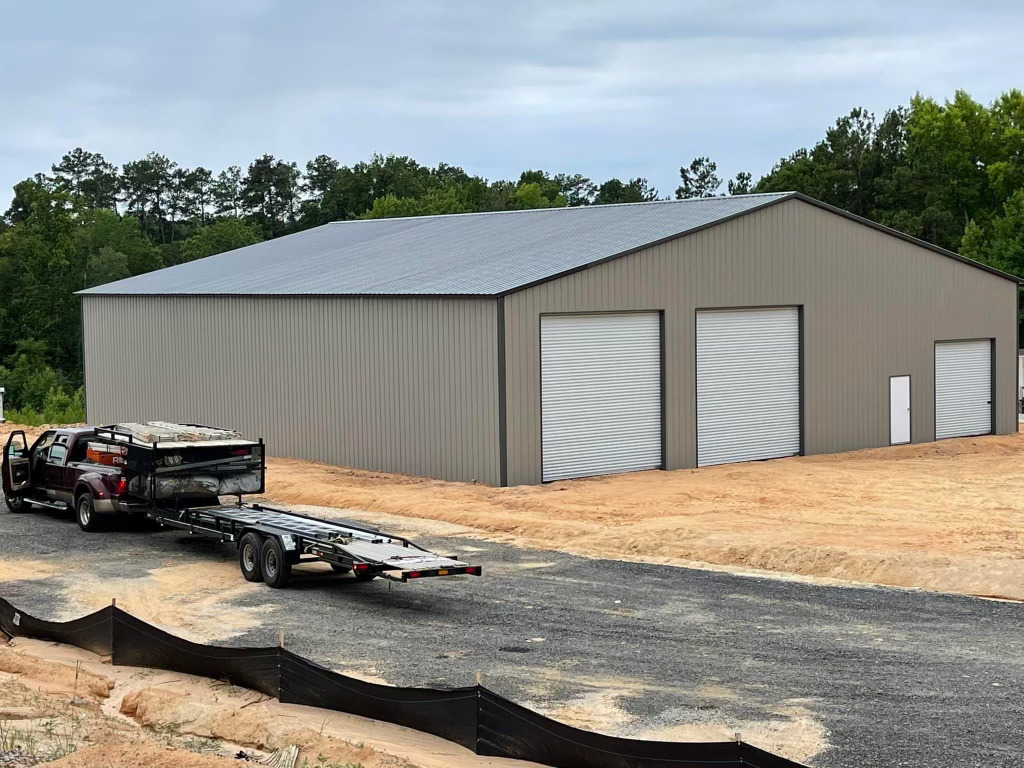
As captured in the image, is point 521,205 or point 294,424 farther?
point 521,205

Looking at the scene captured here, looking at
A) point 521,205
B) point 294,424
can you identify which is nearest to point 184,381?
point 294,424

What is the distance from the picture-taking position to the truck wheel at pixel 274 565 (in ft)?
58.4

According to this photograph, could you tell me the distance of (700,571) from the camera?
1917 cm

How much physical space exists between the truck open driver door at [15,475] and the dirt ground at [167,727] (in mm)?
11676

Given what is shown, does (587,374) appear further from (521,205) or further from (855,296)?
(521,205)

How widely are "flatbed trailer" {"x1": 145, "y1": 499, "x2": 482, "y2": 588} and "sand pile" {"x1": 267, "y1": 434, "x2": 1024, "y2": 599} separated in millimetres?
4040

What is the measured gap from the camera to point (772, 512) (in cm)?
2395

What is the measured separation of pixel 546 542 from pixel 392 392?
852 centimetres

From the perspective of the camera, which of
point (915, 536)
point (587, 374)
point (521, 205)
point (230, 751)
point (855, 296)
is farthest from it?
point (521, 205)

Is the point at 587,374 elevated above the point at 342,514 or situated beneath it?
elevated above

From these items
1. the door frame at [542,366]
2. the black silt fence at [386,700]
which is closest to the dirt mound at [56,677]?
the black silt fence at [386,700]

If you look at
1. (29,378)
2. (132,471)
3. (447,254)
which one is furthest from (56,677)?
(29,378)

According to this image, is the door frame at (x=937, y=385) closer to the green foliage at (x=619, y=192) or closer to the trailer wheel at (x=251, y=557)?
the trailer wheel at (x=251, y=557)

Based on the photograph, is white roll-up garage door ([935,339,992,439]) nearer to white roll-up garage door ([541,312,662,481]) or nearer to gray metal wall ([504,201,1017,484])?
gray metal wall ([504,201,1017,484])
